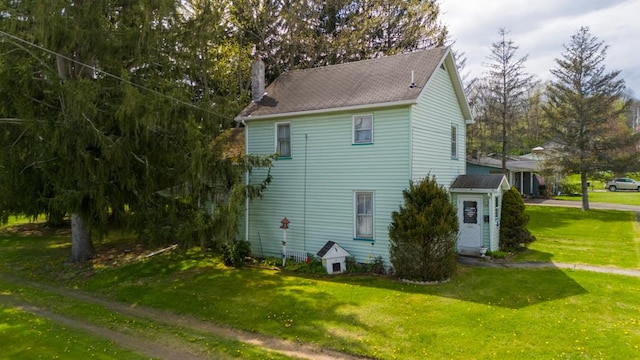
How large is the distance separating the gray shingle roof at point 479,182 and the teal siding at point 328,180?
159 inches

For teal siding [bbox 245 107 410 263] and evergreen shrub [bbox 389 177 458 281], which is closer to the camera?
evergreen shrub [bbox 389 177 458 281]

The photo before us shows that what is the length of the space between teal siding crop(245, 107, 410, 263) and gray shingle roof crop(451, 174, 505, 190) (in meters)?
4.04

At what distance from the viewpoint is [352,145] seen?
13781 millimetres

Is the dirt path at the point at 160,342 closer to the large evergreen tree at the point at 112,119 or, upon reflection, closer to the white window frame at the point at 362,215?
the large evergreen tree at the point at 112,119

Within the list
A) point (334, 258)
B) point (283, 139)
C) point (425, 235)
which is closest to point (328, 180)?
point (283, 139)

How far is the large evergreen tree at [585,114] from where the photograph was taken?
27984mm

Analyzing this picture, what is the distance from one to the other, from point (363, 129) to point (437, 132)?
3042 millimetres

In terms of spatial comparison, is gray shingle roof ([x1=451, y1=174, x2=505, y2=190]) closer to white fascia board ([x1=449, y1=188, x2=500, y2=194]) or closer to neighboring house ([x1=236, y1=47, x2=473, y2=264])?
white fascia board ([x1=449, y1=188, x2=500, y2=194])

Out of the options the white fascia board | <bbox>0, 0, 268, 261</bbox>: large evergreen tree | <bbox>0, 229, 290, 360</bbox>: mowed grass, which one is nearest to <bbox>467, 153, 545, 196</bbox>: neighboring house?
the white fascia board

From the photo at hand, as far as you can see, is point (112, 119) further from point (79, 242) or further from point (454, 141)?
point (454, 141)

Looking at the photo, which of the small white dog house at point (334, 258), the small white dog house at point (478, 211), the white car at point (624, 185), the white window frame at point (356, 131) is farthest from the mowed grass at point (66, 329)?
the white car at point (624, 185)

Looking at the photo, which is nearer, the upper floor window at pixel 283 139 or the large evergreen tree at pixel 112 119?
the large evergreen tree at pixel 112 119

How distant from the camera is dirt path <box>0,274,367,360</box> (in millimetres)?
7668

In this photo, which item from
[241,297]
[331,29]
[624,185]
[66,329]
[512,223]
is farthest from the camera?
[624,185]
